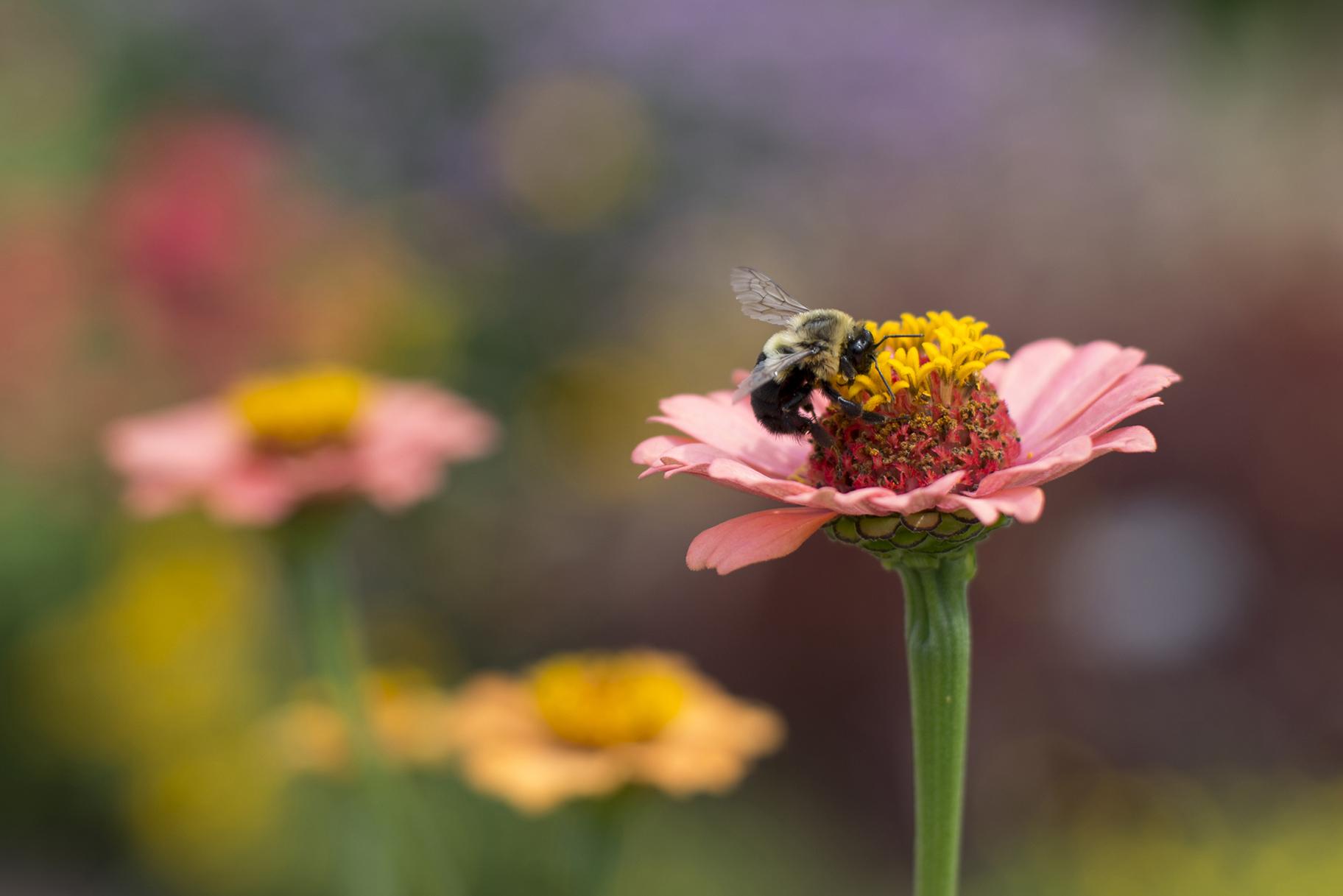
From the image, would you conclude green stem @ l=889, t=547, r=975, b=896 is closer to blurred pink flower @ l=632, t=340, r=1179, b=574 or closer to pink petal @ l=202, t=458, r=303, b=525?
blurred pink flower @ l=632, t=340, r=1179, b=574

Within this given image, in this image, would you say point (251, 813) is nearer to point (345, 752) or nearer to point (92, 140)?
point (345, 752)

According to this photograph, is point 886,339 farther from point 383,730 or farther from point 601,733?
point 383,730

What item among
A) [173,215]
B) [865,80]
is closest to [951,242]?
[865,80]

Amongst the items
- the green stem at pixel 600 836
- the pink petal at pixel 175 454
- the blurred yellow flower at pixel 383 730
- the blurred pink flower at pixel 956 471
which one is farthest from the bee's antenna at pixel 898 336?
the pink petal at pixel 175 454

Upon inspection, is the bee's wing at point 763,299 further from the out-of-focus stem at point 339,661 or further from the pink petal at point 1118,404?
the out-of-focus stem at point 339,661

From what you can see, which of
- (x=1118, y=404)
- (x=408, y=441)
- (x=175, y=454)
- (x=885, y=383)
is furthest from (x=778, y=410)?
(x=175, y=454)

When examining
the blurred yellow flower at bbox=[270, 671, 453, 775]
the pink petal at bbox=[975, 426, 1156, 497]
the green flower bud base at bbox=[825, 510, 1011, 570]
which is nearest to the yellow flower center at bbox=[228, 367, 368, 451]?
the blurred yellow flower at bbox=[270, 671, 453, 775]
